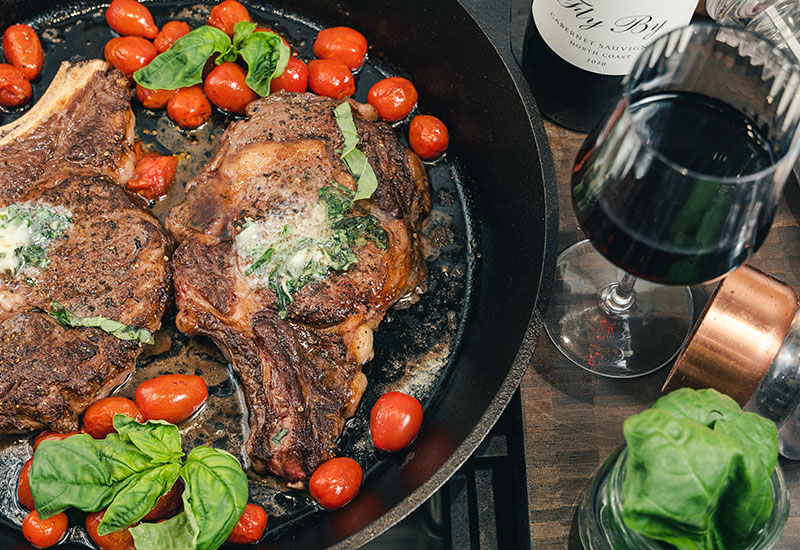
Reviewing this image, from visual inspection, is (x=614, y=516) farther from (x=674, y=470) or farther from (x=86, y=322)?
(x=86, y=322)

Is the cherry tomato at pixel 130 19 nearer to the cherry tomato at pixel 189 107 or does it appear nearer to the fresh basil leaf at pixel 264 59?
the cherry tomato at pixel 189 107

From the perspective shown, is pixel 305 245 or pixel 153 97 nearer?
pixel 305 245

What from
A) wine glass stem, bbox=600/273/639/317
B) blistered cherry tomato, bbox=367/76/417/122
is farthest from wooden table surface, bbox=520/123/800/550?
blistered cherry tomato, bbox=367/76/417/122

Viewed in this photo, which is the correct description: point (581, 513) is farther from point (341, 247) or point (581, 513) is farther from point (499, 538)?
point (341, 247)

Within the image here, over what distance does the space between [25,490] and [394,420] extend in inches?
37.3

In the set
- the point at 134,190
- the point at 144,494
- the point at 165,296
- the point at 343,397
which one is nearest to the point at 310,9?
the point at 134,190

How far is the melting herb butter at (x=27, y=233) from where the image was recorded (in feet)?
7.02

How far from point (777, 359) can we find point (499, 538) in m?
0.89

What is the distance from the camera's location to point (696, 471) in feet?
4.34

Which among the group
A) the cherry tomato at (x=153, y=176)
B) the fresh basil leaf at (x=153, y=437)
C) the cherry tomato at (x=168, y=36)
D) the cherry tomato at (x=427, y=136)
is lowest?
the fresh basil leaf at (x=153, y=437)

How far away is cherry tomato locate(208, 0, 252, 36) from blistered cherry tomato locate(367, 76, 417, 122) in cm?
47

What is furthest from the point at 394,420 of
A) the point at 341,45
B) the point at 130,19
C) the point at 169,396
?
the point at 130,19

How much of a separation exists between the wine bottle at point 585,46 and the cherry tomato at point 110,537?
1496mm

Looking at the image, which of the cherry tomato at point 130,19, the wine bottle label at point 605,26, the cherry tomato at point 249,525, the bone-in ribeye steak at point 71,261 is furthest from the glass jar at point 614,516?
the cherry tomato at point 130,19
